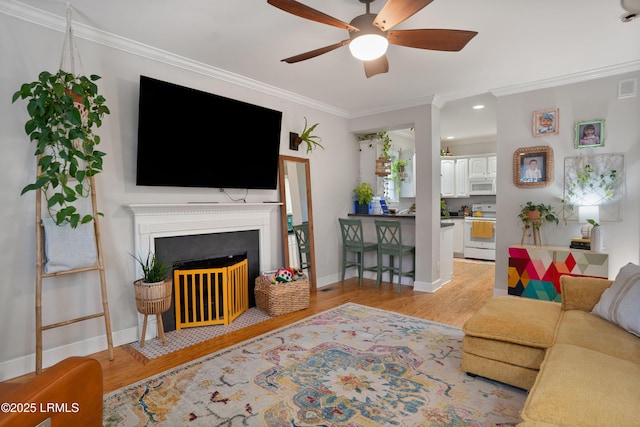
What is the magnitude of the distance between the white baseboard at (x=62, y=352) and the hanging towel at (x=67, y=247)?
66 centimetres

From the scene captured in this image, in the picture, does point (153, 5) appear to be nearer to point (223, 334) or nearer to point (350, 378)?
point (223, 334)

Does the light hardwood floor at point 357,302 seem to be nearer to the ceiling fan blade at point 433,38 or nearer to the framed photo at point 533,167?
the framed photo at point 533,167

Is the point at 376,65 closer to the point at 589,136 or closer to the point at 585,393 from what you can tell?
the point at 585,393

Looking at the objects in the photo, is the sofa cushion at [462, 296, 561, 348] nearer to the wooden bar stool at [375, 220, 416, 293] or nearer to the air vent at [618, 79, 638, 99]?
the wooden bar stool at [375, 220, 416, 293]

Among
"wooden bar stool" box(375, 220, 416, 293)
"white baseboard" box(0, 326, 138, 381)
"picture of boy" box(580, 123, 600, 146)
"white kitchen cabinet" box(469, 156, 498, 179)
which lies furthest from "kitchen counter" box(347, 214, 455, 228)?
"white baseboard" box(0, 326, 138, 381)

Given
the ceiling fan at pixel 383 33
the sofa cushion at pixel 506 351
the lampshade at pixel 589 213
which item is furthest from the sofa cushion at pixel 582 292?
the ceiling fan at pixel 383 33

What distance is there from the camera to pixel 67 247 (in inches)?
95.0

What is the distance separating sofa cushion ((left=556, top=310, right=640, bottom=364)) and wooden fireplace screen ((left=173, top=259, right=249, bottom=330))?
271cm

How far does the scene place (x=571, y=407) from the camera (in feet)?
4.13

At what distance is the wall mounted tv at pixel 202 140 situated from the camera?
289 centimetres

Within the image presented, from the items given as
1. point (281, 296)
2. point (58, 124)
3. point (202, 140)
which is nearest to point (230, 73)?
point (202, 140)

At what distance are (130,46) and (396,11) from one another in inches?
89.8

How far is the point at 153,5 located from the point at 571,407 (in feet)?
10.6

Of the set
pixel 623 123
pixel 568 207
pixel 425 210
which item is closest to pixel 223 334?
pixel 425 210
